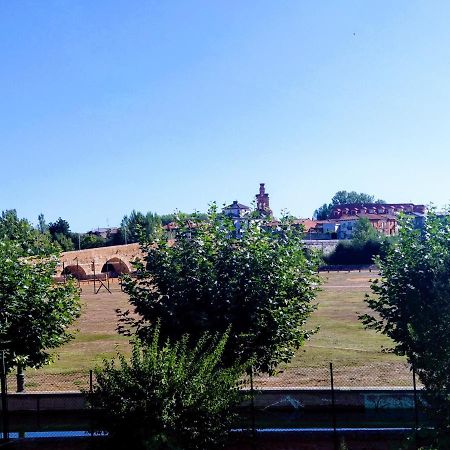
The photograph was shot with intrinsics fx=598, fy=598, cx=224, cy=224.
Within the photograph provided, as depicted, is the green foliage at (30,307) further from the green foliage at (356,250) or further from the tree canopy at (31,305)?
the green foliage at (356,250)

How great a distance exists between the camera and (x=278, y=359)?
38.5ft

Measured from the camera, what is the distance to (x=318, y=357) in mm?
20000

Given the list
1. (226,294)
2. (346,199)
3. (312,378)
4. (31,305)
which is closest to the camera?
(226,294)

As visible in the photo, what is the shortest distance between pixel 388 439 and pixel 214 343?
3.45 metres

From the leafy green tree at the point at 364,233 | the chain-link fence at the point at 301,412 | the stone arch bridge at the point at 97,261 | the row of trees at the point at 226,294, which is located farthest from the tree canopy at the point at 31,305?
the leafy green tree at the point at 364,233

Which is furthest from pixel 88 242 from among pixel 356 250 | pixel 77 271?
pixel 356 250

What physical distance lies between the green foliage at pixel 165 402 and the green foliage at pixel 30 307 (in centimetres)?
371

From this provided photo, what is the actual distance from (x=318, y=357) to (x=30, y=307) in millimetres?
10806

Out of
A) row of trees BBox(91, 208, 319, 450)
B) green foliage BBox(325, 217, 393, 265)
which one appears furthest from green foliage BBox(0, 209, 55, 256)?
green foliage BBox(325, 217, 393, 265)

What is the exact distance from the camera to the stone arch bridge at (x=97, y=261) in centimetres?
5978

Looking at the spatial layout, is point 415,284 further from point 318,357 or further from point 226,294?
point 318,357

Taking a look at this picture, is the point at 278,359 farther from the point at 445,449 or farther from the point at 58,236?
the point at 58,236

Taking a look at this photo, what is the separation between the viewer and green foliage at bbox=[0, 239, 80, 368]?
11953 mm

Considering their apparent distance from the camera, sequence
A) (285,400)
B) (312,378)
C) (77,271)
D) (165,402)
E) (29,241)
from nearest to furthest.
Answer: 1. (165,402)
2. (285,400)
3. (29,241)
4. (312,378)
5. (77,271)
